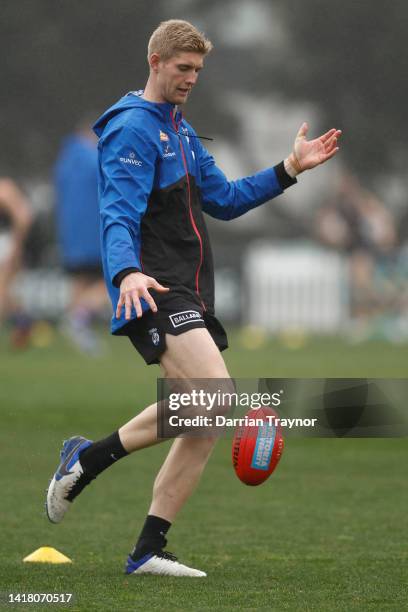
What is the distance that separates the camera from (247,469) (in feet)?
18.5

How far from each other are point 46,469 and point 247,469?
3415mm

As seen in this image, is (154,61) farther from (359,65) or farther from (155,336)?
(359,65)

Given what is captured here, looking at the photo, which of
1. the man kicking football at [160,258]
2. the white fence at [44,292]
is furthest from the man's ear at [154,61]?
the white fence at [44,292]

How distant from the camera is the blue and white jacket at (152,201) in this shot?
5688 millimetres

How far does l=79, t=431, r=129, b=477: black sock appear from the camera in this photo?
19.4ft

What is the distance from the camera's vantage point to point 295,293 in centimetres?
2500

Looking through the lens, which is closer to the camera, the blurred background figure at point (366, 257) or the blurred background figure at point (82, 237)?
the blurred background figure at point (82, 237)

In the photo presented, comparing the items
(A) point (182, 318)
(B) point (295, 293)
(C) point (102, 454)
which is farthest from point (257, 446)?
(B) point (295, 293)

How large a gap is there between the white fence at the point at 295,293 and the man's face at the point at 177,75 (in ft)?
61.0

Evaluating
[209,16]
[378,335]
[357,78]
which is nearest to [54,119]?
[209,16]

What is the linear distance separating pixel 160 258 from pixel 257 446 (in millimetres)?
812

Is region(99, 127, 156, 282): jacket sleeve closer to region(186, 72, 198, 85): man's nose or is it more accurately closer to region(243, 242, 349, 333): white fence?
region(186, 72, 198, 85): man's nose

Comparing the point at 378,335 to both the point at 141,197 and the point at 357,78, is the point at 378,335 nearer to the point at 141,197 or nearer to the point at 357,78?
the point at 357,78

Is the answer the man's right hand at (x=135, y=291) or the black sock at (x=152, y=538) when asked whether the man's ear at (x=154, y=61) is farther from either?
the black sock at (x=152, y=538)
